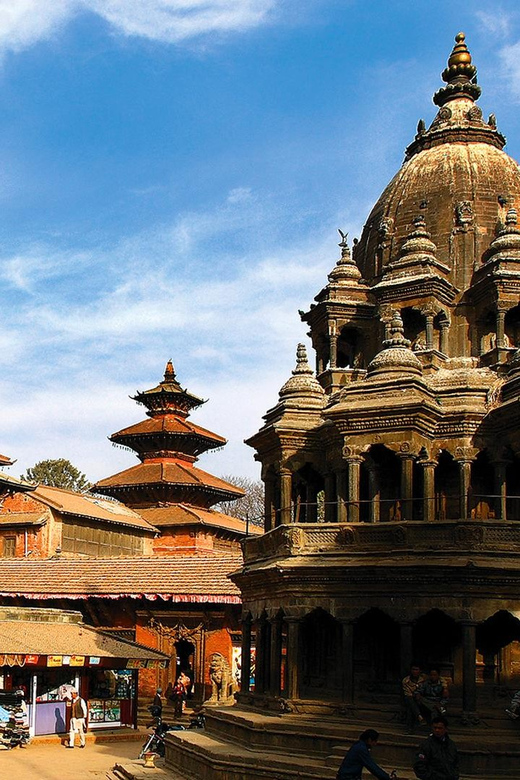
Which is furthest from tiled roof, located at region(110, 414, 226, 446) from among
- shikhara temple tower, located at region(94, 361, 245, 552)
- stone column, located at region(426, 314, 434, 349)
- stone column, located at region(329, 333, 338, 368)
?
stone column, located at region(426, 314, 434, 349)

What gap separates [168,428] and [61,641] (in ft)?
89.8

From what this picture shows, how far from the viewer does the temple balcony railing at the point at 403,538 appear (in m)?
19.9

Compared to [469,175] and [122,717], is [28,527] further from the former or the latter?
[469,175]

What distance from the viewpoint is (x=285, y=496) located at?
24703 mm

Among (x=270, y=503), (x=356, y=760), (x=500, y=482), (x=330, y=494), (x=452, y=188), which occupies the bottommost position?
(x=356, y=760)

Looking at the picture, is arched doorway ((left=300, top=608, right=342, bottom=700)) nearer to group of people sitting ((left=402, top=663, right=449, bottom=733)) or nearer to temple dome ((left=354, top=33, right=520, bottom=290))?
group of people sitting ((left=402, top=663, right=449, bottom=733))

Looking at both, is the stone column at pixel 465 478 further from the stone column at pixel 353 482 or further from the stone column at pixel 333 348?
the stone column at pixel 333 348

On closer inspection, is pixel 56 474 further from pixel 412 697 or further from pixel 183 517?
pixel 412 697

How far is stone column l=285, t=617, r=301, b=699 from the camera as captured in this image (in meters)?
21.5

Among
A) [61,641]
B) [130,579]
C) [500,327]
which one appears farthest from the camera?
[130,579]

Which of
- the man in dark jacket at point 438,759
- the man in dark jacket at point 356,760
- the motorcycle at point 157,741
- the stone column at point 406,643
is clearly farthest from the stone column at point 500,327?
the man in dark jacket at point 438,759

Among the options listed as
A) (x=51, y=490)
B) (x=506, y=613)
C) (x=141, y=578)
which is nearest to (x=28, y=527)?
(x=51, y=490)

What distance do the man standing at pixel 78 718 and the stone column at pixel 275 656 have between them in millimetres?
5674

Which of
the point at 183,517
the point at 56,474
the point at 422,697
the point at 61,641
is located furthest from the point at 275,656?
the point at 56,474
